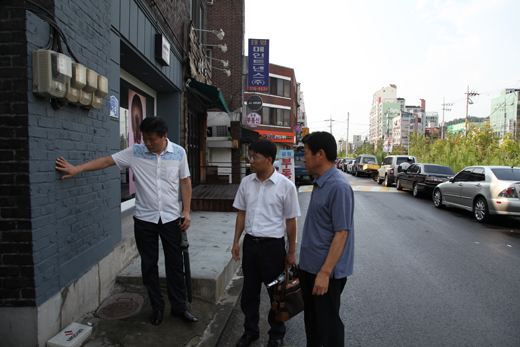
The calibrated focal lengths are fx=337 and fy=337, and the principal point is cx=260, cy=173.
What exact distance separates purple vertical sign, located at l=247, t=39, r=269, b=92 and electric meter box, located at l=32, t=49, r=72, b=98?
15293 mm

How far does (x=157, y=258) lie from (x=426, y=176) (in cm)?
1441

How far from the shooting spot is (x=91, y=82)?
3195mm

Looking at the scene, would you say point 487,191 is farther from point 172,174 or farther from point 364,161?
point 364,161

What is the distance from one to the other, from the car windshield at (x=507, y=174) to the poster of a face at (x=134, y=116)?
963 centimetres

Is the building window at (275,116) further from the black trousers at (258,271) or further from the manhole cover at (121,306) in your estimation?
the black trousers at (258,271)

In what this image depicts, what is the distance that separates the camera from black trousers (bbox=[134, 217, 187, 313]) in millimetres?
3158

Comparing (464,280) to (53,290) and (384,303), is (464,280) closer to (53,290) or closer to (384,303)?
(384,303)

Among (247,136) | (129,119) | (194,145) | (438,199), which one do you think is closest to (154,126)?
(129,119)

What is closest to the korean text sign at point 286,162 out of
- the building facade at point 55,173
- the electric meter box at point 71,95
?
the building facade at point 55,173

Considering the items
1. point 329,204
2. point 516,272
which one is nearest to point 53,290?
point 329,204

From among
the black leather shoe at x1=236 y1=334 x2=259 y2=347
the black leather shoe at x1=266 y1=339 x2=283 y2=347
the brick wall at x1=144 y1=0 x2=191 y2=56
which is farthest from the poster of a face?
the black leather shoe at x1=266 y1=339 x2=283 y2=347

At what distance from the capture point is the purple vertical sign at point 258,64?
57.7 feet

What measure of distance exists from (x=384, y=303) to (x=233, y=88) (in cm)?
1671

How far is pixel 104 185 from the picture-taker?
12.3 ft
